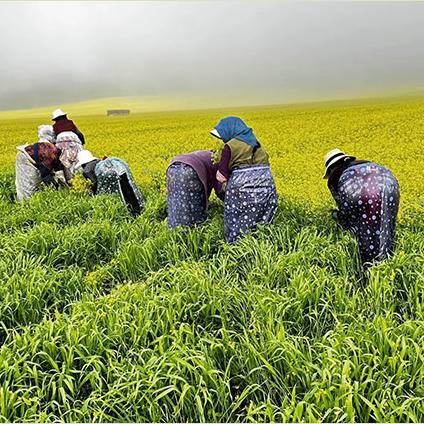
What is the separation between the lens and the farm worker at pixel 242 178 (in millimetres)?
5023

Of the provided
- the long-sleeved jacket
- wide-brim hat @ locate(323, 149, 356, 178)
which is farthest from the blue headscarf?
the long-sleeved jacket

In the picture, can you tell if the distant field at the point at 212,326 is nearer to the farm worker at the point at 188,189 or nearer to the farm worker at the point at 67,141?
the farm worker at the point at 188,189

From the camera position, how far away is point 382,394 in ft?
8.16

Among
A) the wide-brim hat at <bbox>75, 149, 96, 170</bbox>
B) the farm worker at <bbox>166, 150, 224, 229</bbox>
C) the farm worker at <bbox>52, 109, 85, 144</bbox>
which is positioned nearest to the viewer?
the farm worker at <bbox>166, 150, 224, 229</bbox>

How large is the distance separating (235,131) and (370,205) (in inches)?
56.8

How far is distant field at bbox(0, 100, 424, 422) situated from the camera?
2561 millimetres

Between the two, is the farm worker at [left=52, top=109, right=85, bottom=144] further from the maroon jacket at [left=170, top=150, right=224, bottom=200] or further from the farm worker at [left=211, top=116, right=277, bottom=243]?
the farm worker at [left=211, top=116, right=277, bottom=243]

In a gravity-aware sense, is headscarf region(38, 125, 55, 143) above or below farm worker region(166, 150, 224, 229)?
above

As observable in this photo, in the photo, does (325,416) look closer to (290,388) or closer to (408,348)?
(290,388)

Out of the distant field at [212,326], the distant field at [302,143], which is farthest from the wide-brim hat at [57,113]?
the distant field at [212,326]

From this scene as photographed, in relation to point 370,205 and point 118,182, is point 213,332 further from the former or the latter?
point 118,182

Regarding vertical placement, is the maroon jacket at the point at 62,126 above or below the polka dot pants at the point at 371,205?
above

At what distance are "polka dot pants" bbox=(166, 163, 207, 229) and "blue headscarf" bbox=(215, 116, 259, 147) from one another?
1.92 feet

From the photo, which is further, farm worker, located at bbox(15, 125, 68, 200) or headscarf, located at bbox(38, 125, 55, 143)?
headscarf, located at bbox(38, 125, 55, 143)
